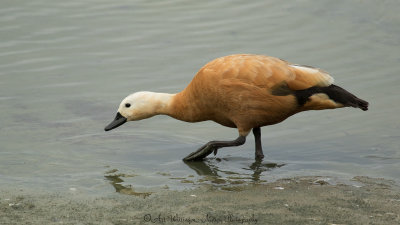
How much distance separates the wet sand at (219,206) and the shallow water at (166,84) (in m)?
0.46

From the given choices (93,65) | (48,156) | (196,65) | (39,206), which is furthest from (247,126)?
(93,65)

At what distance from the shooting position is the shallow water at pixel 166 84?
713 centimetres

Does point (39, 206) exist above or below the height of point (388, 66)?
below

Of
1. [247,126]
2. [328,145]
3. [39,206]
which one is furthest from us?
[328,145]

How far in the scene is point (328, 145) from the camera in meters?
8.11

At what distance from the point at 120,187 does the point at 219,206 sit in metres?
1.22

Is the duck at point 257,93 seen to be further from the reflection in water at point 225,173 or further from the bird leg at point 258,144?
the bird leg at point 258,144

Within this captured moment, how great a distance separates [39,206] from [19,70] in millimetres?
5560

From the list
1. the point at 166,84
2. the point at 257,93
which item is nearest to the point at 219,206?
the point at 257,93

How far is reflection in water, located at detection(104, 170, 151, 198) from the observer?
5.98 metres

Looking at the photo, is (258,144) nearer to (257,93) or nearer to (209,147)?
(209,147)

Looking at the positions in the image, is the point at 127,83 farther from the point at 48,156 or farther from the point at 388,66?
the point at 388,66

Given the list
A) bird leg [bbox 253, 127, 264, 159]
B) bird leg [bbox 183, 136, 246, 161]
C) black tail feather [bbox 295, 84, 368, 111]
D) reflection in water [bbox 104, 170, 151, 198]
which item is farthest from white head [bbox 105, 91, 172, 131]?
black tail feather [bbox 295, 84, 368, 111]

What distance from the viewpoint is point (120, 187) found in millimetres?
6254
